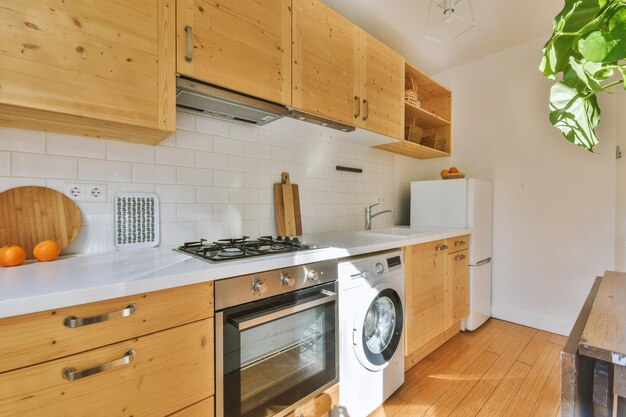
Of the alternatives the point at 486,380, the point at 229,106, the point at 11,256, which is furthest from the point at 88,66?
the point at 486,380

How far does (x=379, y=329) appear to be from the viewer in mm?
1773

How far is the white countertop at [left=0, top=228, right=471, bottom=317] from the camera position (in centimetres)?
72

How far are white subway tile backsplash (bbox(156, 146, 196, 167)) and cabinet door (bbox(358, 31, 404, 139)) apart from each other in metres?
1.12

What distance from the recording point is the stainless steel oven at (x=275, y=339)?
41.4 inches

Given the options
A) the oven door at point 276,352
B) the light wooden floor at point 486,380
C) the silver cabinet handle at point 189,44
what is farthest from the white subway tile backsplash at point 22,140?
the light wooden floor at point 486,380

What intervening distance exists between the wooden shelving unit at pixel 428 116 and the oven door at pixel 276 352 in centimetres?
180

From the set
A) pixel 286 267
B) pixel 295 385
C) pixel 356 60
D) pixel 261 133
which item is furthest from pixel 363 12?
pixel 295 385

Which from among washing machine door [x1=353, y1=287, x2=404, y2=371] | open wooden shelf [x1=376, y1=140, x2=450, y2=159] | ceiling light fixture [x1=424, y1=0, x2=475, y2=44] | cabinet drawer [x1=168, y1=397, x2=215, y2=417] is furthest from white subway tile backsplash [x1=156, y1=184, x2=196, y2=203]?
ceiling light fixture [x1=424, y1=0, x2=475, y2=44]

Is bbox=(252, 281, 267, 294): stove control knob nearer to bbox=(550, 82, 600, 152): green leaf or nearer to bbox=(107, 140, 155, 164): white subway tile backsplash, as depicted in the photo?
bbox=(107, 140, 155, 164): white subway tile backsplash

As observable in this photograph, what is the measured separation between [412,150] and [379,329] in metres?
1.79

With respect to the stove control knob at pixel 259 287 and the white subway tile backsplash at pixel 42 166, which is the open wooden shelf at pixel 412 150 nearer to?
the stove control knob at pixel 259 287

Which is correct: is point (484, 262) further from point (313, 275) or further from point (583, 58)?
point (583, 58)

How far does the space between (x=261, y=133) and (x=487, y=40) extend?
232 centimetres

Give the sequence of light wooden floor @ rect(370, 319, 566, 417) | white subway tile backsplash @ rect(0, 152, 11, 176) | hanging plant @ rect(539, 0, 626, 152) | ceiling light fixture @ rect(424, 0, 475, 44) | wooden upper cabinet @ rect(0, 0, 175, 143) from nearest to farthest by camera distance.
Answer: hanging plant @ rect(539, 0, 626, 152)
wooden upper cabinet @ rect(0, 0, 175, 143)
white subway tile backsplash @ rect(0, 152, 11, 176)
light wooden floor @ rect(370, 319, 566, 417)
ceiling light fixture @ rect(424, 0, 475, 44)
